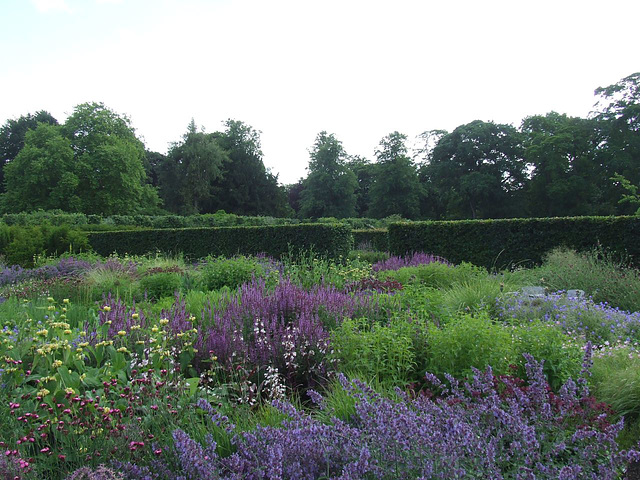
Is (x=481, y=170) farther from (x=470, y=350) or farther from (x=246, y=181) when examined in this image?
(x=470, y=350)

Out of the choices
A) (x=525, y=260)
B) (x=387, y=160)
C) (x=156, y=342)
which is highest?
(x=387, y=160)

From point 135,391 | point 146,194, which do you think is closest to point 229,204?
point 146,194

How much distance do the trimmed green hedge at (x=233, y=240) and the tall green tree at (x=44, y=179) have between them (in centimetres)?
1977

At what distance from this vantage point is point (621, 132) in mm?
35031

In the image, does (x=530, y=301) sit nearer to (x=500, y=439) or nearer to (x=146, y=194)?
(x=500, y=439)

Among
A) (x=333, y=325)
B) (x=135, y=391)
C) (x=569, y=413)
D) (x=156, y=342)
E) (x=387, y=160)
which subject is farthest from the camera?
(x=387, y=160)

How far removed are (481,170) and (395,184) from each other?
849cm

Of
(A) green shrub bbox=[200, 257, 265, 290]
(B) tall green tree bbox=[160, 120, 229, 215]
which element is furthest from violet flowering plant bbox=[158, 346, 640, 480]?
(B) tall green tree bbox=[160, 120, 229, 215]

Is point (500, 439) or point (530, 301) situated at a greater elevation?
point (500, 439)

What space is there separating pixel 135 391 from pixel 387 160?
160 feet

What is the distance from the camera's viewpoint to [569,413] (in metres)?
2.28

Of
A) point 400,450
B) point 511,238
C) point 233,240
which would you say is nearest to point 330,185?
point 233,240

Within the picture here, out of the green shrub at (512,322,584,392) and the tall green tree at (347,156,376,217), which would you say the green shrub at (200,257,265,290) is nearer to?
the green shrub at (512,322,584,392)

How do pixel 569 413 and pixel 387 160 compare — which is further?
pixel 387 160
